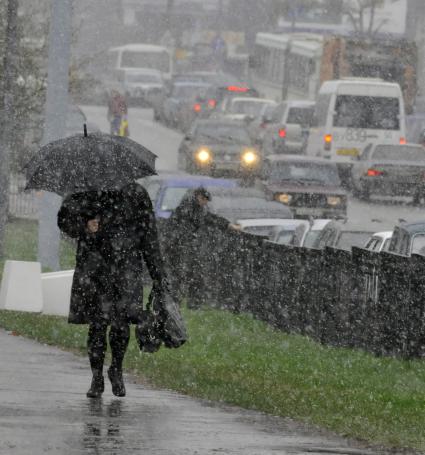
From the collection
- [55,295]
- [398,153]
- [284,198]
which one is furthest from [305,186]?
[55,295]

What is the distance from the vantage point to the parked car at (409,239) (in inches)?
656

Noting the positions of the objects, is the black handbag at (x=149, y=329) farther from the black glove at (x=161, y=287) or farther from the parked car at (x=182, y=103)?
the parked car at (x=182, y=103)

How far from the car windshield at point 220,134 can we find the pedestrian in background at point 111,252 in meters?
31.3

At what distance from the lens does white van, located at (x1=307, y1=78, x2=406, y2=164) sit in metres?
41.9

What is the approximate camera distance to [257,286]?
18.8 meters

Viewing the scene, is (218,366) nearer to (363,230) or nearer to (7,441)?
(7,441)

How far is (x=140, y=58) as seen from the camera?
78500 millimetres

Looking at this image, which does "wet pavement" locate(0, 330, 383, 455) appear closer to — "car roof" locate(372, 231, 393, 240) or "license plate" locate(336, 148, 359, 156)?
"car roof" locate(372, 231, 393, 240)

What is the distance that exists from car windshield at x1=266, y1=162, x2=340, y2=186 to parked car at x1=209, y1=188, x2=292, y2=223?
6.66 meters

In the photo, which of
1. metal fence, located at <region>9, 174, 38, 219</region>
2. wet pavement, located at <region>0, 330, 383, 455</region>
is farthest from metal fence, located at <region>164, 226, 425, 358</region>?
metal fence, located at <region>9, 174, 38, 219</region>

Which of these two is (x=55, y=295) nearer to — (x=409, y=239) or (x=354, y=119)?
(x=409, y=239)

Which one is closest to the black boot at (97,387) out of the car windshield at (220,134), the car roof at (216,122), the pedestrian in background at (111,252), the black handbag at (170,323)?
the pedestrian in background at (111,252)

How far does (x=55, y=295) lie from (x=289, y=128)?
98.6ft

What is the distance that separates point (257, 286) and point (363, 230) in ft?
5.27
